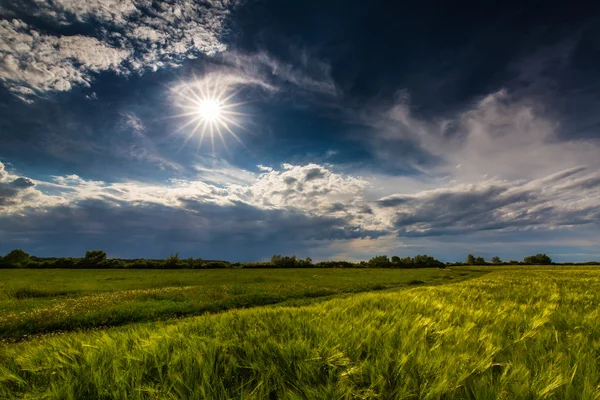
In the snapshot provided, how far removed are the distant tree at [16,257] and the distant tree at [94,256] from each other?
1499 cm

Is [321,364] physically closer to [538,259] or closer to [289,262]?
[289,262]

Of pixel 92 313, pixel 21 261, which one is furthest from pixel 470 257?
pixel 21 261

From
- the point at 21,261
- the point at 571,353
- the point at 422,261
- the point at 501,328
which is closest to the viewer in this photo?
the point at 571,353

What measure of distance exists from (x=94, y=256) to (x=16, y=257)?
20.9m

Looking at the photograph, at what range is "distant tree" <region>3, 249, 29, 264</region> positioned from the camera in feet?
246

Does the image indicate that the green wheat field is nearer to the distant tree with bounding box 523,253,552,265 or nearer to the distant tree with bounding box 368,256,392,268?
the distant tree with bounding box 368,256,392,268

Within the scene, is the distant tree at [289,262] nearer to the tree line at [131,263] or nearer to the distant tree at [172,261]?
the tree line at [131,263]

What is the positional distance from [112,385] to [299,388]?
157cm

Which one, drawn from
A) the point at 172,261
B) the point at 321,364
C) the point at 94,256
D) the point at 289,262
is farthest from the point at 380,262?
the point at 321,364

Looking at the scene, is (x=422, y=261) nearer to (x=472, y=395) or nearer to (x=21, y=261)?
(x=472, y=395)

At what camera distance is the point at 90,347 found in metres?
2.83

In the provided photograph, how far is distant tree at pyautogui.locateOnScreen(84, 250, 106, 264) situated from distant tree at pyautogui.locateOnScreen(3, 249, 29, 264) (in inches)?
590

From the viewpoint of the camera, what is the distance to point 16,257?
79500 mm

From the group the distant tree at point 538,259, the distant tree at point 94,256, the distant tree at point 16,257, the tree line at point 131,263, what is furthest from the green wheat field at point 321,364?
the distant tree at point 538,259
